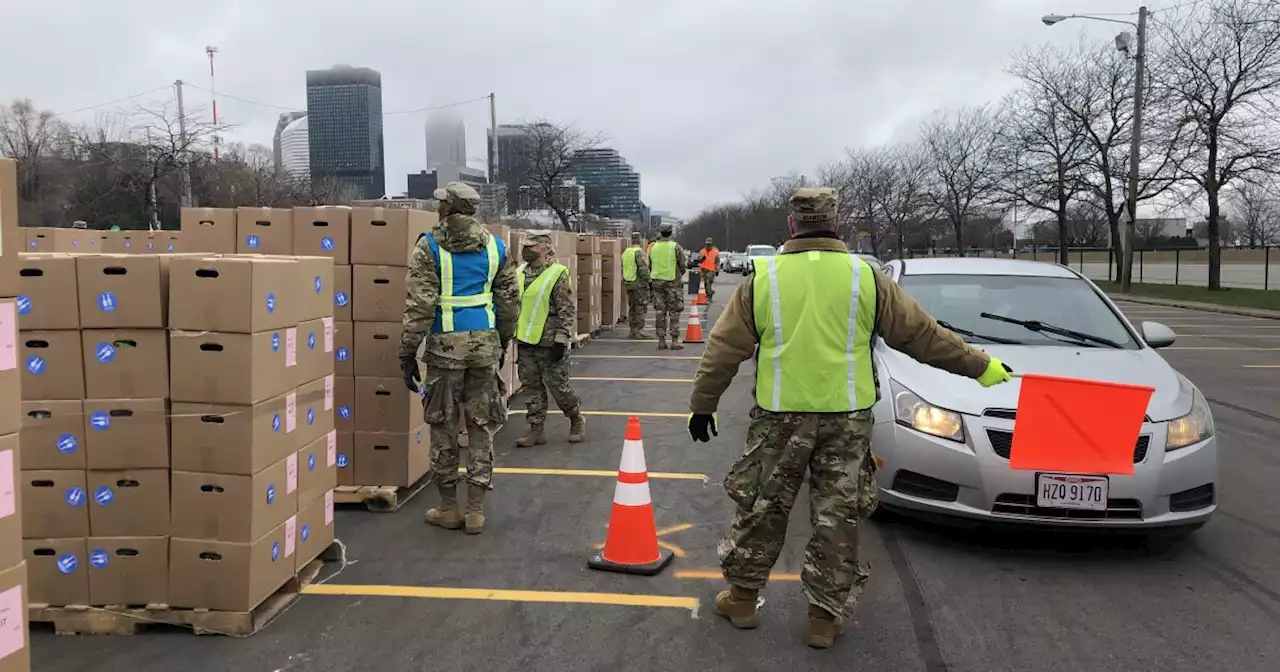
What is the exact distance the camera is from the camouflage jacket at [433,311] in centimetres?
520

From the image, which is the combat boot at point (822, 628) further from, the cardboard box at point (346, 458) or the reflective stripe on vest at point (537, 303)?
the reflective stripe on vest at point (537, 303)

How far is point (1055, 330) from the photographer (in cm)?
596

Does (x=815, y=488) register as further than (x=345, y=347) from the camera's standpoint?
No

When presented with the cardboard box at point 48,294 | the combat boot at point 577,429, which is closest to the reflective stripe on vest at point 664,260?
the combat boot at point 577,429

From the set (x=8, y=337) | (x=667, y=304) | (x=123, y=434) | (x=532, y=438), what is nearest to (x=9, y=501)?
(x=8, y=337)

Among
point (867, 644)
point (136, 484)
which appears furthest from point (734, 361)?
point (136, 484)

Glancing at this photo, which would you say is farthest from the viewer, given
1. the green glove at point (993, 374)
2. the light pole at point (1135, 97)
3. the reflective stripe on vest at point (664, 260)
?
the light pole at point (1135, 97)

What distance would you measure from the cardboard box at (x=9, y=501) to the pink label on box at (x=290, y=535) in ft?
5.46

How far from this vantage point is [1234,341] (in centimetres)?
1611

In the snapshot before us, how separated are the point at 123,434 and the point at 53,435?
30 centimetres

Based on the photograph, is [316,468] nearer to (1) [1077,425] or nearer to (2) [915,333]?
(2) [915,333]

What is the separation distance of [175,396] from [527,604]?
1938 millimetres

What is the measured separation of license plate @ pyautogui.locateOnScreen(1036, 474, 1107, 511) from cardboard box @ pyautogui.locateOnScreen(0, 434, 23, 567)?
448cm

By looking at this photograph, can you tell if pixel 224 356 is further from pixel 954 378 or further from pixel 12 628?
pixel 954 378
